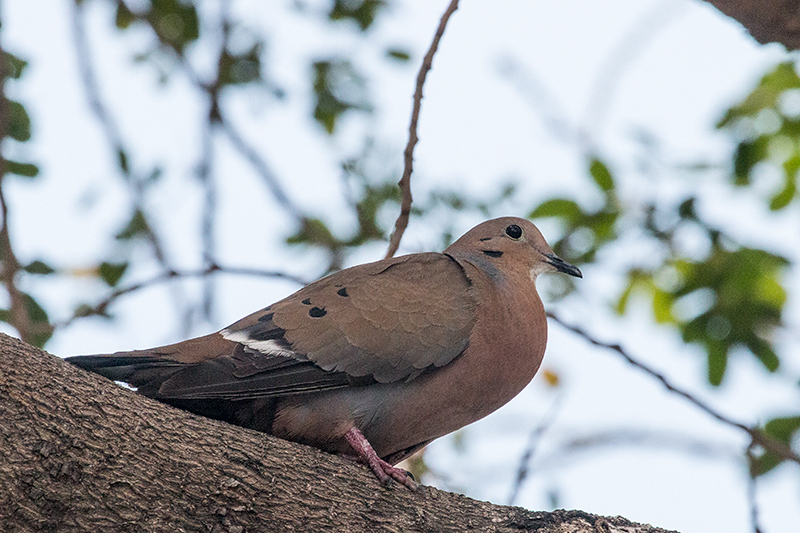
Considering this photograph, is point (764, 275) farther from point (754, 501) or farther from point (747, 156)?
point (754, 501)

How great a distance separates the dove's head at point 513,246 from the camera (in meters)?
3.75

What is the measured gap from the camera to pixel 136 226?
5.24 m

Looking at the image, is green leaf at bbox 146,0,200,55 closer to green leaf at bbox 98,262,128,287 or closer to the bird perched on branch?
green leaf at bbox 98,262,128,287

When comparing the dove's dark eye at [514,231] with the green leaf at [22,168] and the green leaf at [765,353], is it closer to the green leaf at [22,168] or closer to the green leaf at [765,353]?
the green leaf at [765,353]

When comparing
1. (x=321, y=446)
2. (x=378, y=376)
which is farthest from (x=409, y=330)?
(x=321, y=446)

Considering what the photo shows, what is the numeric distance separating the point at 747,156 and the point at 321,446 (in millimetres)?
3099

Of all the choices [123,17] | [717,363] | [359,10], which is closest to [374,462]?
[717,363]

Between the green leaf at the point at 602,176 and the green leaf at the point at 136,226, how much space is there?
2636mm

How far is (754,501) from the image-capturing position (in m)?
3.01

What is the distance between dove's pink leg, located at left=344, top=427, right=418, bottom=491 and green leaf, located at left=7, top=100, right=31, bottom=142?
2.37 m

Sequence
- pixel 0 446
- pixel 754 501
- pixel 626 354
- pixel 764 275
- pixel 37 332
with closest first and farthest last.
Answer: pixel 0 446 → pixel 754 501 → pixel 626 354 → pixel 37 332 → pixel 764 275

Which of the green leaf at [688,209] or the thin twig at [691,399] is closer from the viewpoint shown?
the thin twig at [691,399]

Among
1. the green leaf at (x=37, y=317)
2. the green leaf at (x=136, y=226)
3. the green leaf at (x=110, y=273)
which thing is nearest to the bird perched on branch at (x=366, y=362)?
the green leaf at (x=37, y=317)

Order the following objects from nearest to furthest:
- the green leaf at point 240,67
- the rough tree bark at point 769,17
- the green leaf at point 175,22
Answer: the rough tree bark at point 769,17
the green leaf at point 240,67
the green leaf at point 175,22
